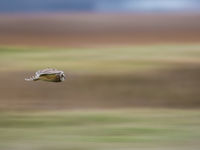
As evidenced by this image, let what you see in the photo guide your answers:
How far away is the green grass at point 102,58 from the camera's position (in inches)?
271

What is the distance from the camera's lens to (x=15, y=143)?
525 cm

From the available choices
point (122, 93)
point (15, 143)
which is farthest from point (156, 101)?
point (15, 143)

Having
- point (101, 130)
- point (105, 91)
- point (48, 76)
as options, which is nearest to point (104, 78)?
point (105, 91)

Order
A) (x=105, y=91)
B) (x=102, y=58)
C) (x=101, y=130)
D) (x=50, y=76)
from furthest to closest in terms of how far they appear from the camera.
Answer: (x=102, y=58) < (x=105, y=91) < (x=101, y=130) < (x=50, y=76)

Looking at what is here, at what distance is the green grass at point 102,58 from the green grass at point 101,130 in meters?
0.56

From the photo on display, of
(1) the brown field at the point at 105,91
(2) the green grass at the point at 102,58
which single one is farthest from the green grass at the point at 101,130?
(2) the green grass at the point at 102,58

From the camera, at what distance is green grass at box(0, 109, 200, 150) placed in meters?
5.22

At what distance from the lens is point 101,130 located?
5.90m

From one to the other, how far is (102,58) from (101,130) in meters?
1.30

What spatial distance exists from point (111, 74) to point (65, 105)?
1.92ft

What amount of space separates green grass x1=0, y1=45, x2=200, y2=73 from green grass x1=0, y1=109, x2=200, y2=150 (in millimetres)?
556

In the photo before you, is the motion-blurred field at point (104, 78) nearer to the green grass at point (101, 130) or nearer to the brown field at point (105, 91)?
the brown field at point (105, 91)

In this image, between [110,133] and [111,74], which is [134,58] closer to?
[111,74]

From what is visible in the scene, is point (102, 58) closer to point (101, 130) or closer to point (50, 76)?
point (101, 130)
